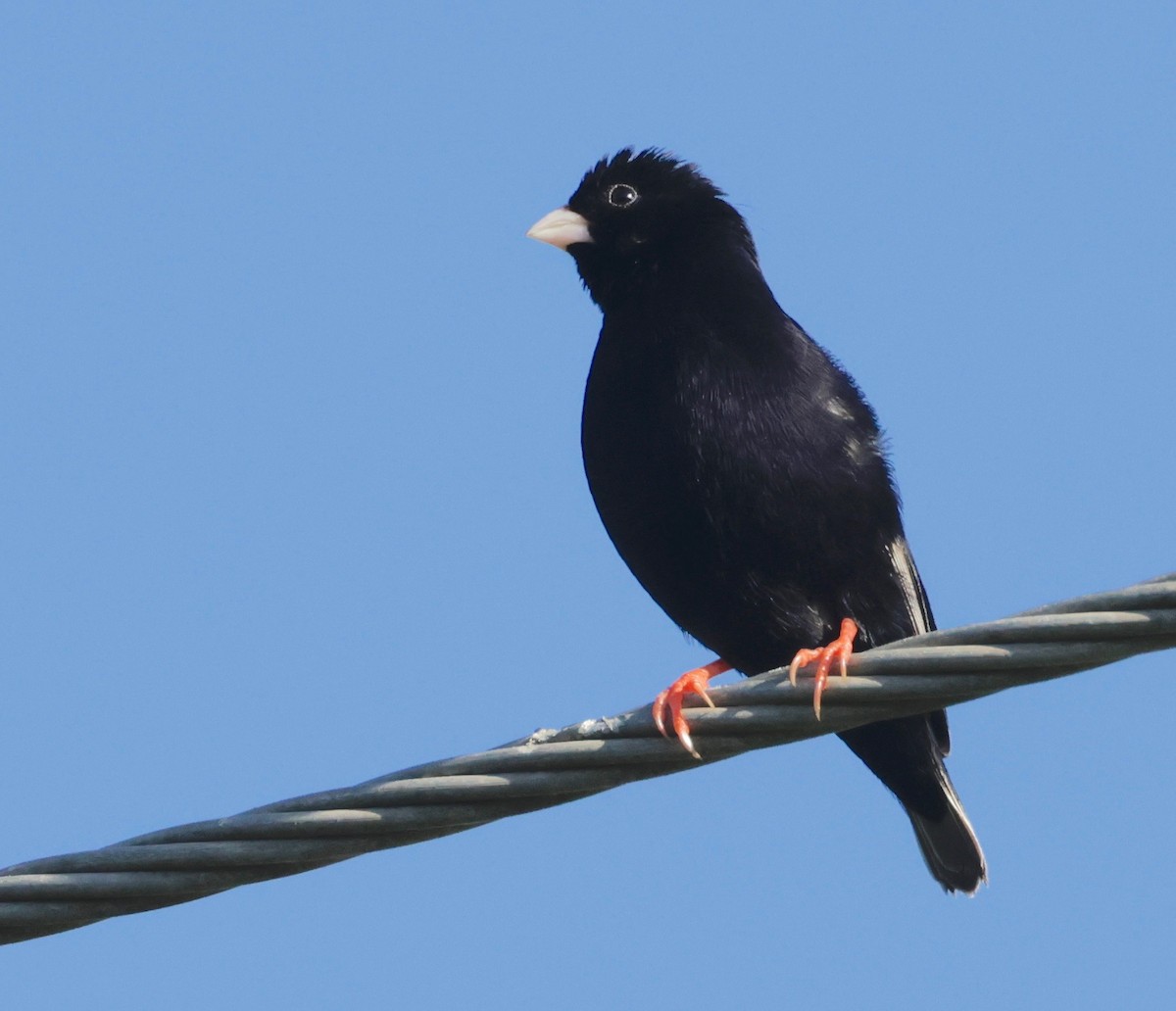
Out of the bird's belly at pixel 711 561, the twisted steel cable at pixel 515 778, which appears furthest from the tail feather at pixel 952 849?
the twisted steel cable at pixel 515 778

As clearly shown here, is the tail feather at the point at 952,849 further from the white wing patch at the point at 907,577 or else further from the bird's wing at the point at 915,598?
the white wing patch at the point at 907,577

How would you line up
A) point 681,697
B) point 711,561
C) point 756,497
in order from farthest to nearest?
point 711,561
point 756,497
point 681,697

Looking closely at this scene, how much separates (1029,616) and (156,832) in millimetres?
1608

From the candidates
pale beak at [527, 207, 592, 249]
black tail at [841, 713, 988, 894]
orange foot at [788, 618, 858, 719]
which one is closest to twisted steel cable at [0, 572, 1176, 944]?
orange foot at [788, 618, 858, 719]

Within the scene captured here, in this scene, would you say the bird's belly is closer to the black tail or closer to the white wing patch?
the white wing patch

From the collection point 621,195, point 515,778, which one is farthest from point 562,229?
point 515,778

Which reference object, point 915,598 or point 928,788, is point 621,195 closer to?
point 915,598

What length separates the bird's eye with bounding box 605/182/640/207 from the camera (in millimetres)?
6863

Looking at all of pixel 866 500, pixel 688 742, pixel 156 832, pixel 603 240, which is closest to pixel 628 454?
pixel 866 500

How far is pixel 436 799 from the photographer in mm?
3387

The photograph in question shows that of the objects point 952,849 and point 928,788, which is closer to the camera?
point 928,788

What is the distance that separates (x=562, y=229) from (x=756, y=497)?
1830 mm

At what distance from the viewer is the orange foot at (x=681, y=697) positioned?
11.4 ft

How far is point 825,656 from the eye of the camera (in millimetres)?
4648
